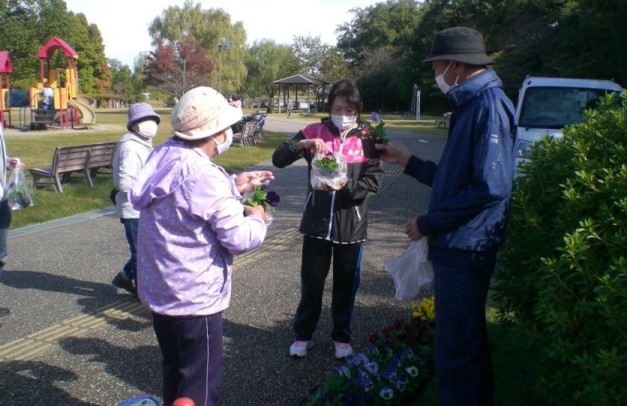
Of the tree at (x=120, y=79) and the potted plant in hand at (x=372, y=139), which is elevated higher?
the tree at (x=120, y=79)

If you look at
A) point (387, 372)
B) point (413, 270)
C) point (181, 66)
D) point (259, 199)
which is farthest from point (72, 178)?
point (181, 66)

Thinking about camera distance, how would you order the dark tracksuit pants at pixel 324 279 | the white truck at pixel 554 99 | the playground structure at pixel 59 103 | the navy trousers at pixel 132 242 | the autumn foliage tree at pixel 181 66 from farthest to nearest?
the autumn foliage tree at pixel 181 66 → the playground structure at pixel 59 103 → the white truck at pixel 554 99 → the navy trousers at pixel 132 242 → the dark tracksuit pants at pixel 324 279

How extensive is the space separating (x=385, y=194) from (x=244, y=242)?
9797mm

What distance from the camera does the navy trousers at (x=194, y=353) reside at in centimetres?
286

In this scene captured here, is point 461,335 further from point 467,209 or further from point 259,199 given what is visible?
point 259,199

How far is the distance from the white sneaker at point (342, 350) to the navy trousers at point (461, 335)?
59.1 inches

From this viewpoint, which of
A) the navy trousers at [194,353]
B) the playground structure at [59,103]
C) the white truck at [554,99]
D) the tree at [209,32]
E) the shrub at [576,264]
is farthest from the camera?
the tree at [209,32]

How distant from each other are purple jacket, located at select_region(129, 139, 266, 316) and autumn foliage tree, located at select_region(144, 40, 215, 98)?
50475 mm

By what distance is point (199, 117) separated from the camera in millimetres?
2791

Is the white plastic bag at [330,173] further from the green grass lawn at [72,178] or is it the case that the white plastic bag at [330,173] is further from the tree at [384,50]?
the tree at [384,50]

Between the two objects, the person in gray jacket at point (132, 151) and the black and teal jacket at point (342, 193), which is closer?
the black and teal jacket at point (342, 193)

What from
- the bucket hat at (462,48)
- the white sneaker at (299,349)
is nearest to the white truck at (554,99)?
the white sneaker at (299,349)

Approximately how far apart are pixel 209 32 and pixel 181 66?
17.6ft

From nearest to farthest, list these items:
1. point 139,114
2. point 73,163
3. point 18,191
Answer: point 139,114 < point 18,191 < point 73,163
